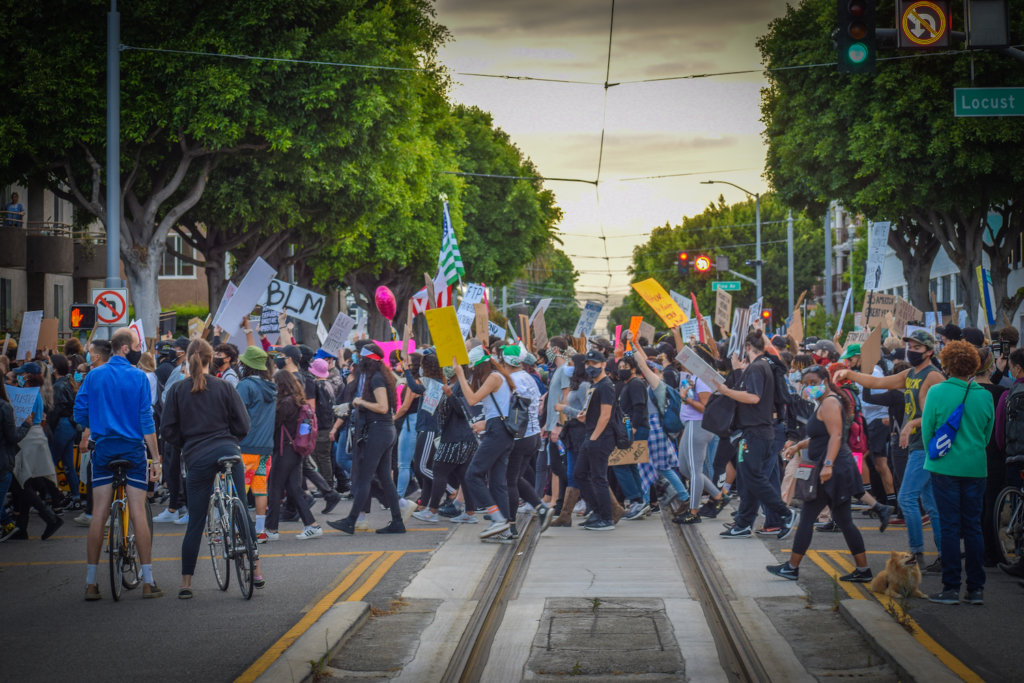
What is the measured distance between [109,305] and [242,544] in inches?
470

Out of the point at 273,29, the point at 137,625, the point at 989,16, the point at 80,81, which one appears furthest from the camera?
the point at 273,29

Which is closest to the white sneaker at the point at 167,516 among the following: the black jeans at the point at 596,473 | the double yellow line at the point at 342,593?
the double yellow line at the point at 342,593

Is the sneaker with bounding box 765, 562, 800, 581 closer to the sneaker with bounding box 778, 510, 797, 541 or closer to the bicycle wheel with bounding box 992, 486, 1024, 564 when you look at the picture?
the bicycle wheel with bounding box 992, 486, 1024, 564

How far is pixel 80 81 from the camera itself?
77.9 ft

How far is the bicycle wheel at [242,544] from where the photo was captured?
8.66 meters

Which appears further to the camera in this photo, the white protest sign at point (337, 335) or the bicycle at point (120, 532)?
the white protest sign at point (337, 335)

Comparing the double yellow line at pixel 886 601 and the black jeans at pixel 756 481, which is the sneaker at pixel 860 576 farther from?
the black jeans at pixel 756 481

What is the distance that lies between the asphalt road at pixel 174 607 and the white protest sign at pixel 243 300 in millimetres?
3358

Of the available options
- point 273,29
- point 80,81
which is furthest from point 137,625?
point 273,29

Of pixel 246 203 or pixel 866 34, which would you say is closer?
pixel 866 34

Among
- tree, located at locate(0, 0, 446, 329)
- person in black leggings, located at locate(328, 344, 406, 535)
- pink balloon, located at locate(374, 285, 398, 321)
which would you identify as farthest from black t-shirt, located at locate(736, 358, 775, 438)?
tree, located at locate(0, 0, 446, 329)

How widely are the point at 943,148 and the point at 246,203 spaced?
621 inches

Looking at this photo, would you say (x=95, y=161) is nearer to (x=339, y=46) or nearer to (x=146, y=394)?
(x=339, y=46)

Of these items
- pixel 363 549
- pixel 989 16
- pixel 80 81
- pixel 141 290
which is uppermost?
pixel 80 81
